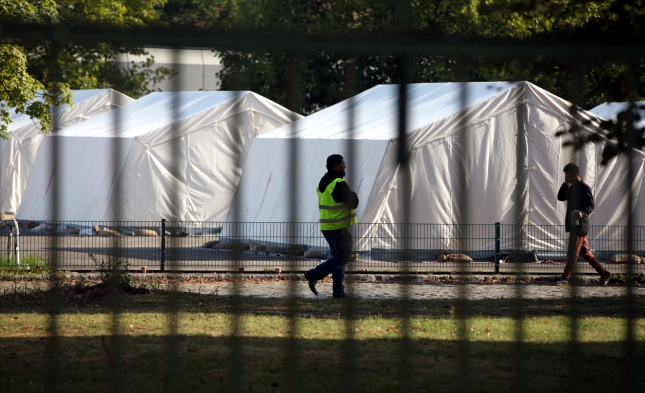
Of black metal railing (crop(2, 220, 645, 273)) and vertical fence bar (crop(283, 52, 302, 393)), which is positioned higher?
vertical fence bar (crop(283, 52, 302, 393))

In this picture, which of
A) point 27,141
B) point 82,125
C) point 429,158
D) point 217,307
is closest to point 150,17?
point 27,141

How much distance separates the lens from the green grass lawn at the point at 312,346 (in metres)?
4.38

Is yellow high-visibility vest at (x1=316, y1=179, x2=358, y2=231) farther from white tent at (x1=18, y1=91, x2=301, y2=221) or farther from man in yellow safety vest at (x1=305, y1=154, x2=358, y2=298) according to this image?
white tent at (x1=18, y1=91, x2=301, y2=221)

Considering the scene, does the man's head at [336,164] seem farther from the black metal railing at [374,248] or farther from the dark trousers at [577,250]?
the dark trousers at [577,250]

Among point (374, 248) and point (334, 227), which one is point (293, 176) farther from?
point (374, 248)

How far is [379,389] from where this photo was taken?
5.02m

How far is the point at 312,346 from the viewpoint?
275 inches

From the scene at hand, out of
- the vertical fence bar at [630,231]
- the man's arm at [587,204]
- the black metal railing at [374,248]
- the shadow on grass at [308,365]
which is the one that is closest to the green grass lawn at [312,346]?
the shadow on grass at [308,365]

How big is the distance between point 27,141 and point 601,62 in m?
23.7

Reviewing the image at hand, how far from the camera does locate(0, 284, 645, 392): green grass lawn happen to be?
4383 mm

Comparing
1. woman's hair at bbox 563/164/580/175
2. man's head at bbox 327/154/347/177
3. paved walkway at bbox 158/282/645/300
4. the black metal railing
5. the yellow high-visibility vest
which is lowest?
paved walkway at bbox 158/282/645/300

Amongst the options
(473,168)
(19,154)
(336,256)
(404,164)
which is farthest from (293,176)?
(19,154)

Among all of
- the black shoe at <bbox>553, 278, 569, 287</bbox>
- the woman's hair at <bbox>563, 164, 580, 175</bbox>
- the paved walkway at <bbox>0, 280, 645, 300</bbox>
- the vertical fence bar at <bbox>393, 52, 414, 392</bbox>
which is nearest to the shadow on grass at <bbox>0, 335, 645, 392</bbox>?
the woman's hair at <bbox>563, 164, 580, 175</bbox>

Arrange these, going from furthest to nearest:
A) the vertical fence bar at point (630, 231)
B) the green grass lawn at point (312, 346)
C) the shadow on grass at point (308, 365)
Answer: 1. the shadow on grass at point (308, 365)
2. the green grass lawn at point (312, 346)
3. the vertical fence bar at point (630, 231)
